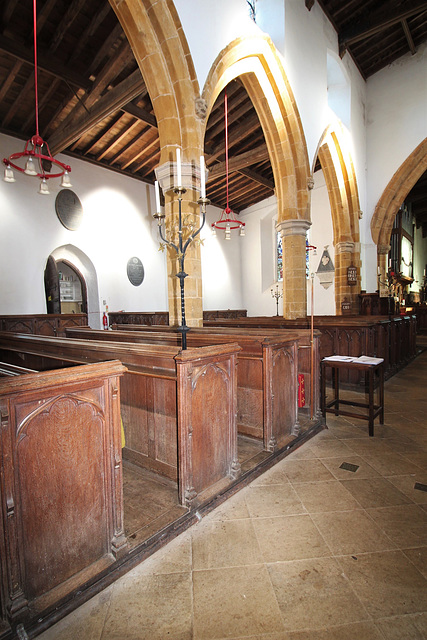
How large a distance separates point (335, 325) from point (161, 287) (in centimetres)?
727

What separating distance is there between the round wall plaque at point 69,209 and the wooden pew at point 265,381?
7.04 metres

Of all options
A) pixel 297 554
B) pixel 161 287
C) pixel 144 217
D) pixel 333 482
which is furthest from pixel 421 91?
pixel 297 554

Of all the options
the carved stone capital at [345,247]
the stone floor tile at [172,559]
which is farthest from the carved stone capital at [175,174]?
the carved stone capital at [345,247]

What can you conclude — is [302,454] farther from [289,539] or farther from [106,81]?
[106,81]

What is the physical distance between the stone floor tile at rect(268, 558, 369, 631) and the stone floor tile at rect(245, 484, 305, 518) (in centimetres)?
40

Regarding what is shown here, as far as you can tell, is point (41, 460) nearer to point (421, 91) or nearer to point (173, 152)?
point (173, 152)

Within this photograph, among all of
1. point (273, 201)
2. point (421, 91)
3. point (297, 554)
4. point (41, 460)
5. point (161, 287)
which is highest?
point (421, 91)

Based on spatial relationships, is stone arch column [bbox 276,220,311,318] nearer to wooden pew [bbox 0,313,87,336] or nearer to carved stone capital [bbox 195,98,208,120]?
carved stone capital [bbox 195,98,208,120]

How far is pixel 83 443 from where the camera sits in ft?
4.92

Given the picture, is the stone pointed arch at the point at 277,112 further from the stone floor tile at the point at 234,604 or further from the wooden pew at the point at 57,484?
the stone floor tile at the point at 234,604

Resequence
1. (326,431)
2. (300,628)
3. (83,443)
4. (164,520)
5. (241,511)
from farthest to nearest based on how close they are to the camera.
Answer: (326,431) < (241,511) < (164,520) < (83,443) < (300,628)

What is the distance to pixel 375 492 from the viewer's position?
2238mm

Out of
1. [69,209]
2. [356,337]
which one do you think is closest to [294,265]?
[356,337]

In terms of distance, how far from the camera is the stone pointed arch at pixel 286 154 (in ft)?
21.3
